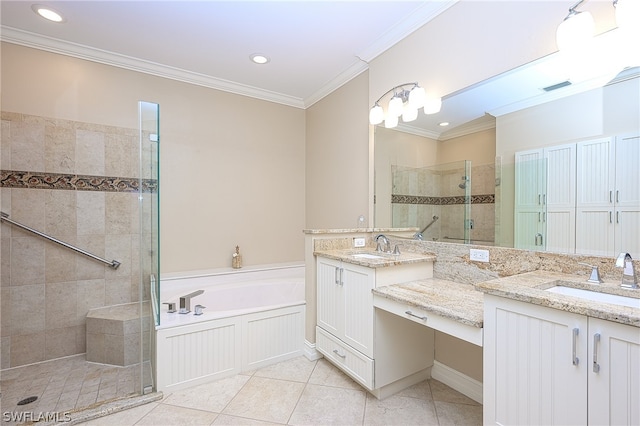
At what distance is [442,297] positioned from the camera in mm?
1537

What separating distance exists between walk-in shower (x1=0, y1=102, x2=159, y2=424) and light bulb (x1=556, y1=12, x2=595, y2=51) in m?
2.34

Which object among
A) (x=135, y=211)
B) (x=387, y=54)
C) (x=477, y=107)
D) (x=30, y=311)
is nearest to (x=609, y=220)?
(x=477, y=107)

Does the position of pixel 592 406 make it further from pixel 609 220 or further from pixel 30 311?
pixel 30 311

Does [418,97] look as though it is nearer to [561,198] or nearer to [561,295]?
[561,198]

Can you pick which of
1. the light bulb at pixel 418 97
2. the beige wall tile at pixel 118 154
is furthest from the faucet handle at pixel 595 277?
the beige wall tile at pixel 118 154

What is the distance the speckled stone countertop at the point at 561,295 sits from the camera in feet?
2.81

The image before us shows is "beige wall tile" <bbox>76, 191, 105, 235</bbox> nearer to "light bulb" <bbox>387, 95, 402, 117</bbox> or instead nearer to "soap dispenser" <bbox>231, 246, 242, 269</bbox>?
"soap dispenser" <bbox>231, 246, 242, 269</bbox>

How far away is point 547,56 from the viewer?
4.66 ft

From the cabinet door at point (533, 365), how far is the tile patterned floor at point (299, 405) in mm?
645

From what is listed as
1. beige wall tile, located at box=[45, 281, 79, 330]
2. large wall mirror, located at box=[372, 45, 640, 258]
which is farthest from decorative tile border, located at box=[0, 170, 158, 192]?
large wall mirror, located at box=[372, 45, 640, 258]

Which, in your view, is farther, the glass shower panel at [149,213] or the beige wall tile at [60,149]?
the beige wall tile at [60,149]

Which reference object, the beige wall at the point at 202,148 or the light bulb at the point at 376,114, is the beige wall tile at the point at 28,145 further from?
the light bulb at the point at 376,114

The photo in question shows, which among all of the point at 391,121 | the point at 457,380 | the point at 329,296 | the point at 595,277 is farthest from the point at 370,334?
the point at 391,121

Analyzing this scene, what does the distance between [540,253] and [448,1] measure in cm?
169
